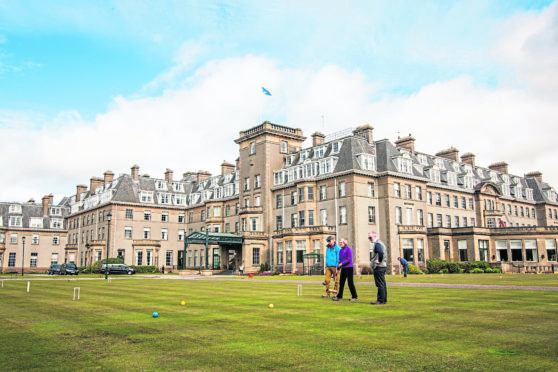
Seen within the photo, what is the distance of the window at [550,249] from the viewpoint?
173 ft

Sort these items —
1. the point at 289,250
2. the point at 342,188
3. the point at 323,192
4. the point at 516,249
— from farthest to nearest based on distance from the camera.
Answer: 1. the point at 516,249
2. the point at 323,192
3. the point at 289,250
4. the point at 342,188

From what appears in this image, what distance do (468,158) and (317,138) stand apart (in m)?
27.3

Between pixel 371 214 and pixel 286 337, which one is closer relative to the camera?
pixel 286 337

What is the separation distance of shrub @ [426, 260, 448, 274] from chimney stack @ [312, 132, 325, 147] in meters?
21.0

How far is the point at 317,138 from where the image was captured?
60.5 metres

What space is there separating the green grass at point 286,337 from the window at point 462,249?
4442 centimetres

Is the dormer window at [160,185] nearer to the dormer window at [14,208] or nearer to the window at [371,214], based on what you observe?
the dormer window at [14,208]

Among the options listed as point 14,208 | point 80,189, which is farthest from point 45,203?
point 80,189

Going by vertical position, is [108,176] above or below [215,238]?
above

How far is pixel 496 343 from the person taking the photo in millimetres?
7746

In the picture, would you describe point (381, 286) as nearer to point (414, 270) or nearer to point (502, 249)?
point (414, 270)

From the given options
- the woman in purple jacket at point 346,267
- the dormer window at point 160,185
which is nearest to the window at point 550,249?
the woman in purple jacket at point 346,267

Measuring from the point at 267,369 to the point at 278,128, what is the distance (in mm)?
56774

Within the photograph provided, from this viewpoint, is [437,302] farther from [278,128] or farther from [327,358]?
[278,128]
